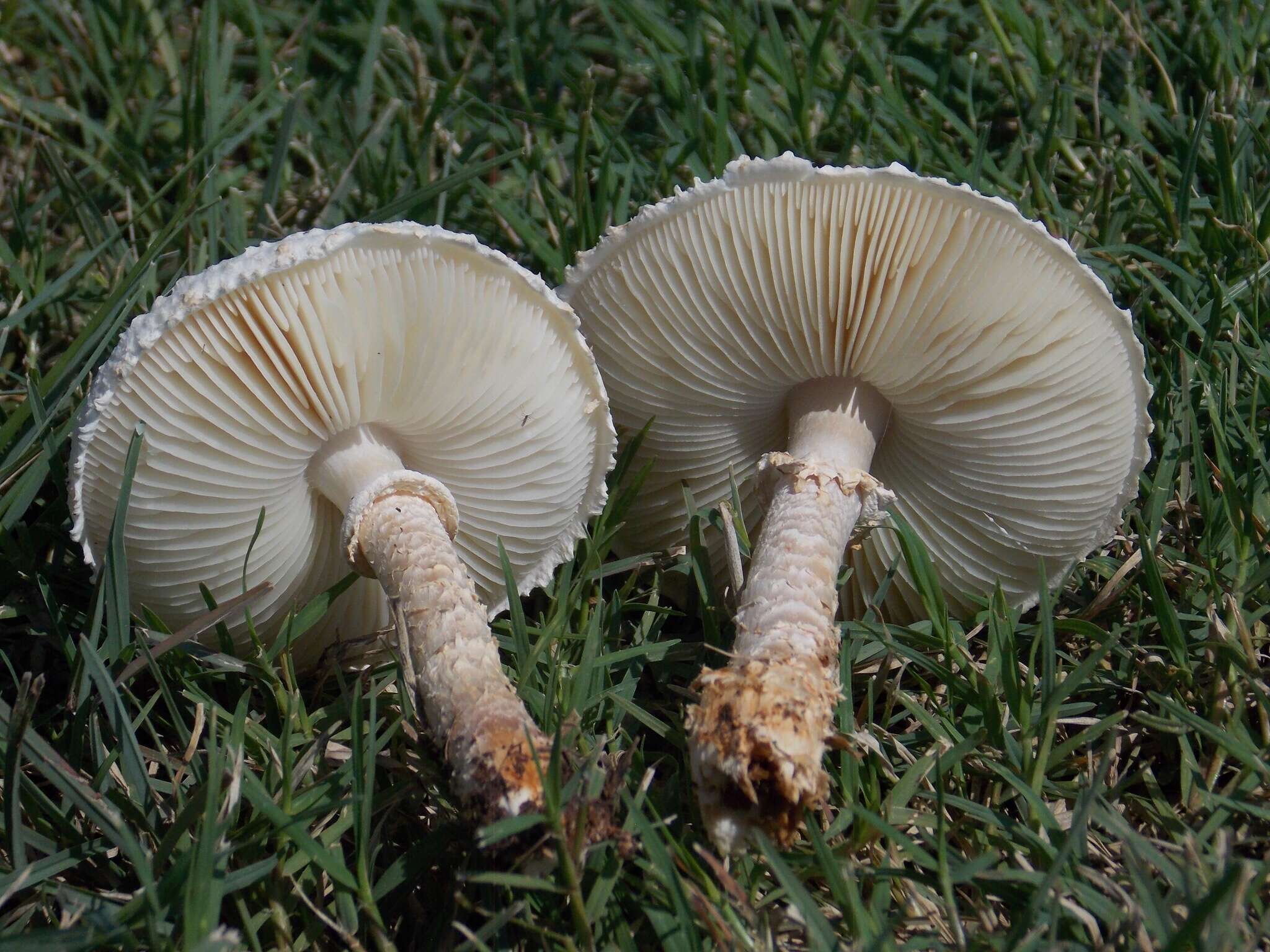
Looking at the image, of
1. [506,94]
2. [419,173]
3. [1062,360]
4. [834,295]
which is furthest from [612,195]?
[1062,360]

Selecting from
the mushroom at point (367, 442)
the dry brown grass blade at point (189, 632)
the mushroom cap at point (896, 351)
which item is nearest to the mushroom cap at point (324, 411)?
the mushroom at point (367, 442)

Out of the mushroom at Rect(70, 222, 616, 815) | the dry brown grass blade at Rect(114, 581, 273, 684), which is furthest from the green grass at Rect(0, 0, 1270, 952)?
the mushroom at Rect(70, 222, 616, 815)

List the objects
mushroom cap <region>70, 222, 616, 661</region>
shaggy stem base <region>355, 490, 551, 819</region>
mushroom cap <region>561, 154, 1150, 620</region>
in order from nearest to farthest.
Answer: shaggy stem base <region>355, 490, 551, 819</region>
mushroom cap <region>70, 222, 616, 661</region>
mushroom cap <region>561, 154, 1150, 620</region>

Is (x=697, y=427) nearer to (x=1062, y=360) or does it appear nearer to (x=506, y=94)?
(x=1062, y=360)

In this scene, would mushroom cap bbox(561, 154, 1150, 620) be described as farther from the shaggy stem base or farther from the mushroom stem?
the shaggy stem base

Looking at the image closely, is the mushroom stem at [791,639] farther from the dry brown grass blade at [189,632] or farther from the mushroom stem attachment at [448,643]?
the dry brown grass blade at [189,632]

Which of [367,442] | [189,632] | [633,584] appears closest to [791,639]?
[633,584]

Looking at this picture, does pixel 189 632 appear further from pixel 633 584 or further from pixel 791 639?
pixel 791 639
